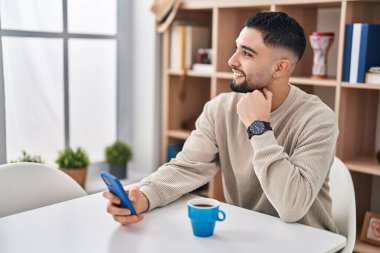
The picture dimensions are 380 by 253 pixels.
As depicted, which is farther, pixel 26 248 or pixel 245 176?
pixel 245 176

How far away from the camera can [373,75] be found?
2240 mm

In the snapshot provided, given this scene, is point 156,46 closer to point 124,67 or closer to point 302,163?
point 124,67

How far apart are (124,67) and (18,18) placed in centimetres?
75

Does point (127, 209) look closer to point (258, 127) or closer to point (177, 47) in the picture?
point (258, 127)

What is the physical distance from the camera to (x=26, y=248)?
123 centimetres

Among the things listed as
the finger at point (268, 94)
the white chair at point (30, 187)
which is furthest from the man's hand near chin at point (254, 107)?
the white chair at point (30, 187)

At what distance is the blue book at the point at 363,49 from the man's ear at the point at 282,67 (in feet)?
2.25

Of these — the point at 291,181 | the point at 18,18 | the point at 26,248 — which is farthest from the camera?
the point at 18,18

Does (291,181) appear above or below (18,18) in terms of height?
below

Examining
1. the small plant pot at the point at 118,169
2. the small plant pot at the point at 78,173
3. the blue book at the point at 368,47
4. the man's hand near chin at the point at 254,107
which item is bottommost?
the small plant pot at the point at 118,169

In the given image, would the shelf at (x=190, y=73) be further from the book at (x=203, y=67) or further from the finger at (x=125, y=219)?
the finger at (x=125, y=219)

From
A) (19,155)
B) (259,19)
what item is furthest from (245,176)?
(19,155)

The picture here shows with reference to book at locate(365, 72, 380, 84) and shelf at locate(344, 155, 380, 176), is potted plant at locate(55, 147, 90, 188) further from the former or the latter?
book at locate(365, 72, 380, 84)

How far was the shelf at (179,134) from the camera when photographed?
2.96 metres
